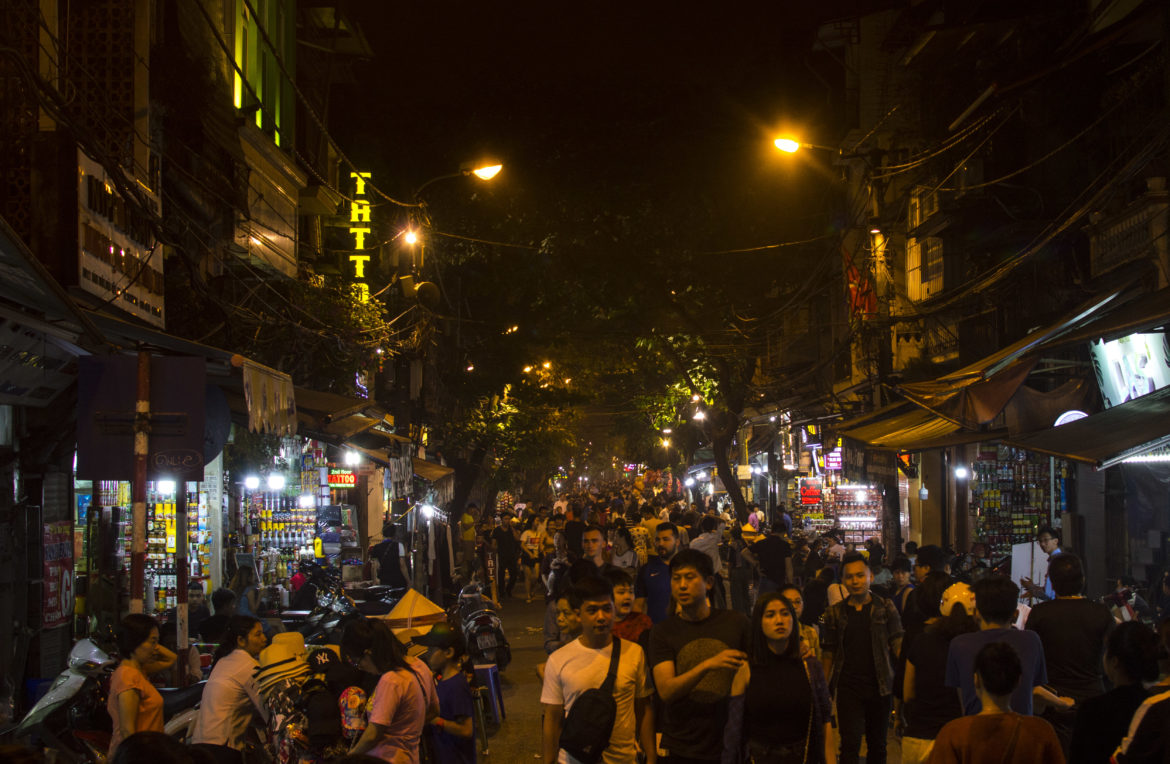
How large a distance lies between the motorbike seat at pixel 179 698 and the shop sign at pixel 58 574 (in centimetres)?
199

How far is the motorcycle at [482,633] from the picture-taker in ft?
38.3

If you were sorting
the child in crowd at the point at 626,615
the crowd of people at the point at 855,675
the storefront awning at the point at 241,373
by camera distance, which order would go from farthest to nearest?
1. the storefront awning at the point at 241,373
2. the child in crowd at the point at 626,615
3. the crowd of people at the point at 855,675

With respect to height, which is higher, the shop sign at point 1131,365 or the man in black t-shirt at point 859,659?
the shop sign at point 1131,365

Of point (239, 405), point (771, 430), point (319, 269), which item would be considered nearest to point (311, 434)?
point (239, 405)

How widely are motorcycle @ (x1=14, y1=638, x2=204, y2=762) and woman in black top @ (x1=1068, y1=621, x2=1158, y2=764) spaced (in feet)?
16.9

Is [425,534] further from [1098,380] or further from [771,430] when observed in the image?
[1098,380]

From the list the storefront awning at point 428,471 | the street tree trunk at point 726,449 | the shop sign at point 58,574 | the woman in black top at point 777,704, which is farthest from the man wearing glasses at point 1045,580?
the street tree trunk at point 726,449

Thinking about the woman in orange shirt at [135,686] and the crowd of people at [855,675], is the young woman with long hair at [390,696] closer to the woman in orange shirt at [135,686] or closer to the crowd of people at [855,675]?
the crowd of people at [855,675]

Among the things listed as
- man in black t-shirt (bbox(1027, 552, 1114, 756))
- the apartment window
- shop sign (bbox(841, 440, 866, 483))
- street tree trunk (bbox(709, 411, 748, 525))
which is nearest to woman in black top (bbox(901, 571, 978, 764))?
man in black t-shirt (bbox(1027, 552, 1114, 756))

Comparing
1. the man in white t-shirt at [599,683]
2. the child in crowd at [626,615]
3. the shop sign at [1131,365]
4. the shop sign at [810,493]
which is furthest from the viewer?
the shop sign at [810,493]

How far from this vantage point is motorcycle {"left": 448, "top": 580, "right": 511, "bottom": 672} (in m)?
11.7

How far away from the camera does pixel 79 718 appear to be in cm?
668

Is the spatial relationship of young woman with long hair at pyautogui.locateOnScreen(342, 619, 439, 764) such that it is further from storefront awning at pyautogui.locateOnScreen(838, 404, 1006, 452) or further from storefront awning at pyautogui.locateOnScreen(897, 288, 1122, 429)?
storefront awning at pyautogui.locateOnScreen(838, 404, 1006, 452)

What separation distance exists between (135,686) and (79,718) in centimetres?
126
